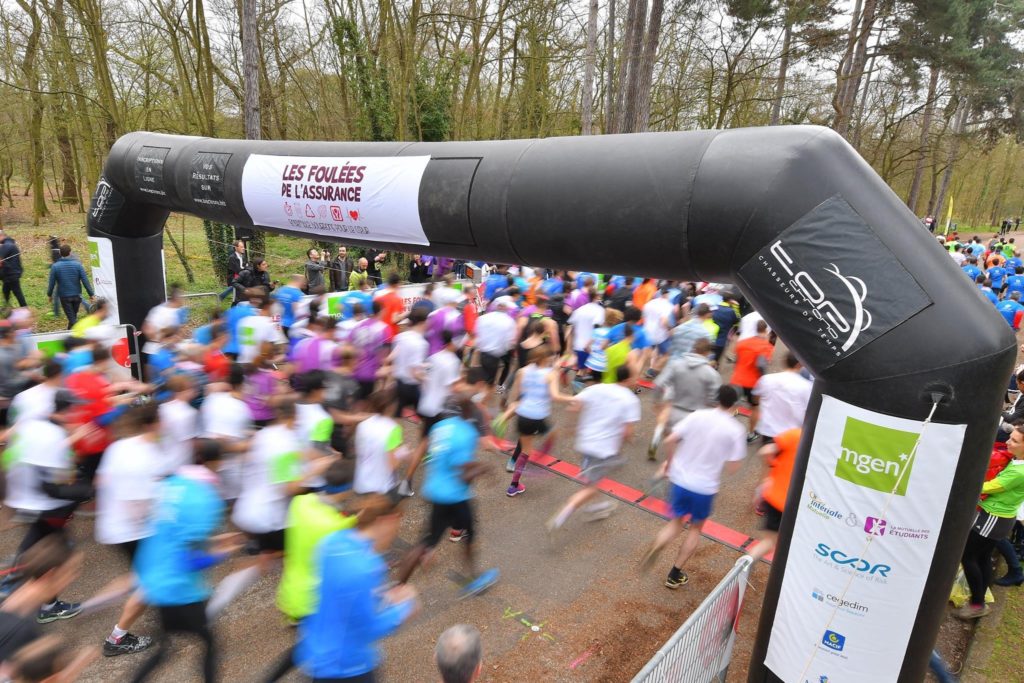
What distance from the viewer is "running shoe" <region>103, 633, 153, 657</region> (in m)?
4.08

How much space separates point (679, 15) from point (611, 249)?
54.8 feet

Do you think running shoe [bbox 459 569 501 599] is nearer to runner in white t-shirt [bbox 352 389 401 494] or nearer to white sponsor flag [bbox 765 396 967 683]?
runner in white t-shirt [bbox 352 389 401 494]

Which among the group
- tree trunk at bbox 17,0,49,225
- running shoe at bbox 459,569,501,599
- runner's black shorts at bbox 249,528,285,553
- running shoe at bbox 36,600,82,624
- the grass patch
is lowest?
the grass patch

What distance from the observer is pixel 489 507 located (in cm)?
605

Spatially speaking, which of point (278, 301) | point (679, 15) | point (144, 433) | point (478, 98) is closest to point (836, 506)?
point (144, 433)

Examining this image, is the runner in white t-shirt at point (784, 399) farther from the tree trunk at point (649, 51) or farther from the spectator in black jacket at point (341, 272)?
the spectator in black jacket at point (341, 272)

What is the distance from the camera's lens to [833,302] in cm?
330

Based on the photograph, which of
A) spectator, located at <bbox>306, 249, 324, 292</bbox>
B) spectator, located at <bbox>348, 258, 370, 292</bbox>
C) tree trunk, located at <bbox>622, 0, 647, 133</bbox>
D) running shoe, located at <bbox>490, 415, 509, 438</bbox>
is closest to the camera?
running shoe, located at <bbox>490, 415, 509, 438</bbox>

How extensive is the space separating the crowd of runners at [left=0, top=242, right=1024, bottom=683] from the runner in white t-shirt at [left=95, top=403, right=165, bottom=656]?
13 millimetres

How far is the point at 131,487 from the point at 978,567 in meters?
6.23

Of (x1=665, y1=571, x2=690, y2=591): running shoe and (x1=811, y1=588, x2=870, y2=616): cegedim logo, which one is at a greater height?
(x1=811, y1=588, x2=870, y2=616): cegedim logo

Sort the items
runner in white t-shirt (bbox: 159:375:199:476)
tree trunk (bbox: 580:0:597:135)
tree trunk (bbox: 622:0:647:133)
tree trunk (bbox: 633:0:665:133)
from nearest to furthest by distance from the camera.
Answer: runner in white t-shirt (bbox: 159:375:199:476) < tree trunk (bbox: 622:0:647:133) < tree trunk (bbox: 633:0:665:133) < tree trunk (bbox: 580:0:597:135)

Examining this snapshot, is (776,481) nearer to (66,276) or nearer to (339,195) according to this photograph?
(339,195)

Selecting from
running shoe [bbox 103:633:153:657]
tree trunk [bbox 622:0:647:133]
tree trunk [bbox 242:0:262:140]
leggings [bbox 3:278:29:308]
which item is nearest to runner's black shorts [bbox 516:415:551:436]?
running shoe [bbox 103:633:153:657]
